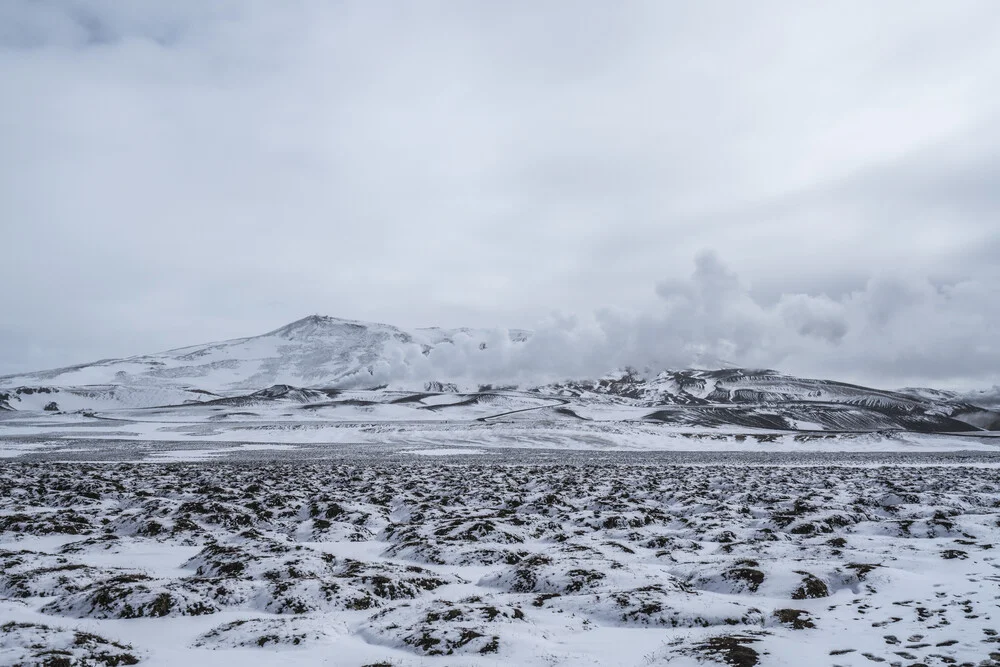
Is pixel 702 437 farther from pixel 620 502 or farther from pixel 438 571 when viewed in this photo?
pixel 438 571

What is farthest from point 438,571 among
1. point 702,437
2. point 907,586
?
point 702,437

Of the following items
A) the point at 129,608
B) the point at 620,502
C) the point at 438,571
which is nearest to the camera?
the point at 129,608

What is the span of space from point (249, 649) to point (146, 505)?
1619cm

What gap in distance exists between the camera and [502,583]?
12.0m

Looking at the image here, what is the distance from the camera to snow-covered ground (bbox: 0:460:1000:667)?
26.6 feet

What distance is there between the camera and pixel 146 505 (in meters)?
21.6

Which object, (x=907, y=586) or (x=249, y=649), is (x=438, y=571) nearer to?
(x=249, y=649)

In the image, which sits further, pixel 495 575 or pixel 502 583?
pixel 495 575

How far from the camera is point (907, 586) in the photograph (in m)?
11.0

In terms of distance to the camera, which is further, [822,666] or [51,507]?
[51,507]

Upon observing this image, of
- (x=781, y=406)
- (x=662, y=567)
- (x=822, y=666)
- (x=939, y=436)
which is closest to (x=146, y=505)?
(x=662, y=567)

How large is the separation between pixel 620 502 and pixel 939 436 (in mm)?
105386

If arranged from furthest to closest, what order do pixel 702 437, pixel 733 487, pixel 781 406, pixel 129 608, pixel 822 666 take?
1. pixel 781 406
2. pixel 702 437
3. pixel 733 487
4. pixel 129 608
5. pixel 822 666

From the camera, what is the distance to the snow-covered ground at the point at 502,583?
8109mm
